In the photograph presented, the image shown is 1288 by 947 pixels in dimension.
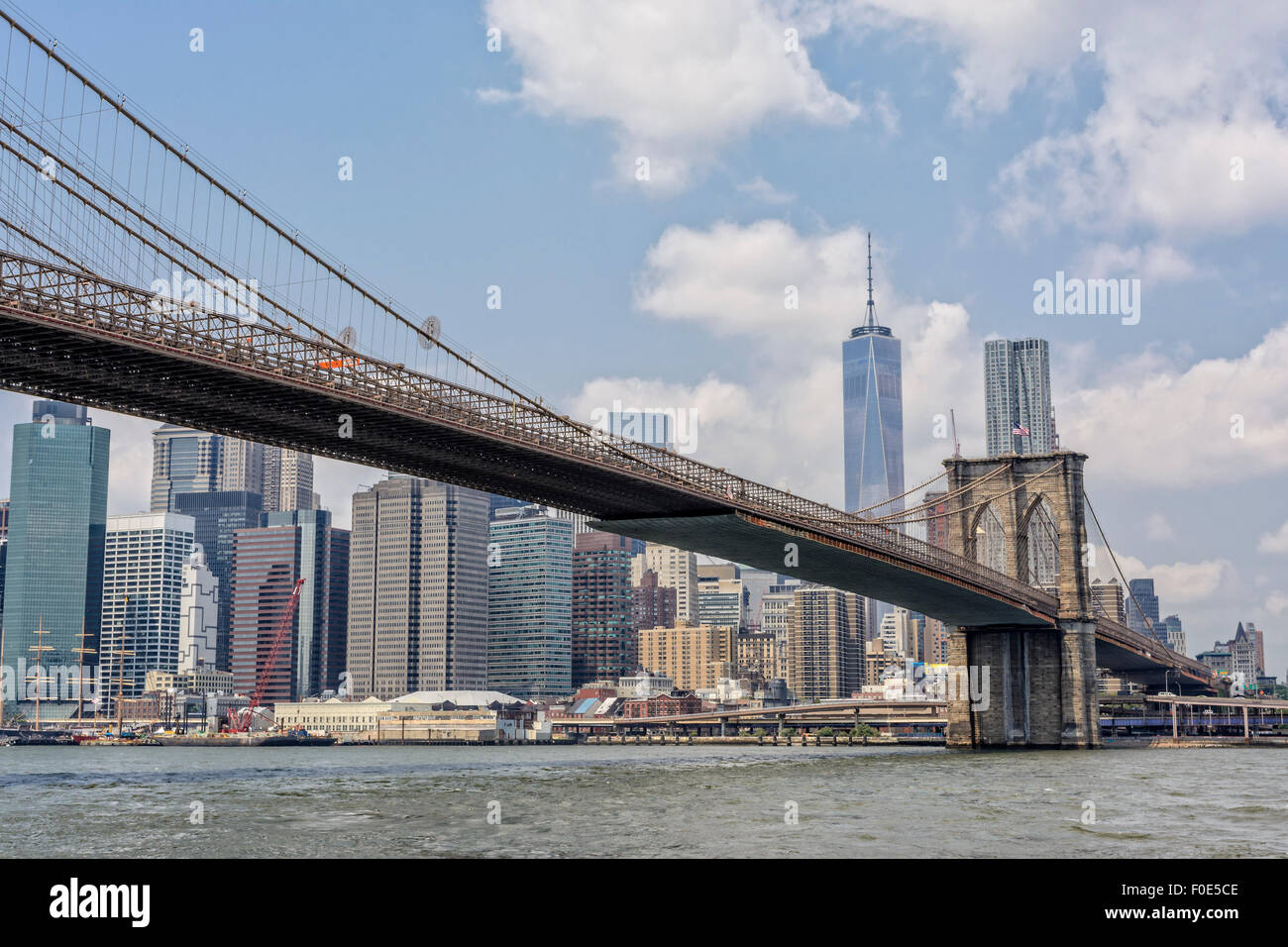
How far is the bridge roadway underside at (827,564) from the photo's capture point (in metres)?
70.8

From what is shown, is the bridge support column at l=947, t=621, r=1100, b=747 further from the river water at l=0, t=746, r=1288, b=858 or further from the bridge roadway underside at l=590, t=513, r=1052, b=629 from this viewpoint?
the river water at l=0, t=746, r=1288, b=858

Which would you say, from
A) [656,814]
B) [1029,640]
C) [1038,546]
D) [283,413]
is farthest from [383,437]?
[1038,546]

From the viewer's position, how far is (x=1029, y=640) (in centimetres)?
9281

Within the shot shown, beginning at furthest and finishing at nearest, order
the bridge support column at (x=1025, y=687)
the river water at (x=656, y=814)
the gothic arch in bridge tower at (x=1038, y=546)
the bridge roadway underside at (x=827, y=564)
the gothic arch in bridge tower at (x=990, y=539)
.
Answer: the gothic arch in bridge tower at (x=990, y=539), the gothic arch in bridge tower at (x=1038, y=546), the bridge support column at (x=1025, y=687), the bridge roadway underside at (x=827, y=564), the river water at (x=656, y=814)

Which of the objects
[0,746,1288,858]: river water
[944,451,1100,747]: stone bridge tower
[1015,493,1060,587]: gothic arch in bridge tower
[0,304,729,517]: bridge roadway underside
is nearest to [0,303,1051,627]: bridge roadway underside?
[0,304,729,517]: bridge roadway underside

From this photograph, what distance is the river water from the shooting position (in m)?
27.0

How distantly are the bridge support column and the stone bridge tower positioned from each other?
2.6 inches

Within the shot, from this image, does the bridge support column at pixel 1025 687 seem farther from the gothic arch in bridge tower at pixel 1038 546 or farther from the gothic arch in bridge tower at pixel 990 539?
the gothic arch in bridge tower at pixel 990 539

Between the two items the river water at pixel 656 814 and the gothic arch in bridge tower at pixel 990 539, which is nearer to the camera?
the river water at pixel 656 814

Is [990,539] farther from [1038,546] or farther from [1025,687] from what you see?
[1025,687]

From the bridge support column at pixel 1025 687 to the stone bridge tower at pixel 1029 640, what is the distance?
0.07 m

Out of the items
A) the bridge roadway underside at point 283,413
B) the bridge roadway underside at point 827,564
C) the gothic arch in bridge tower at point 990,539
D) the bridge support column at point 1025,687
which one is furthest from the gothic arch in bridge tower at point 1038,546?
the bridge roadway underside at point 283,413

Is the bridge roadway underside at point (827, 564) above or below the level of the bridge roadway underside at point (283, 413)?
below
